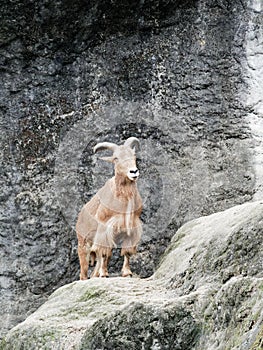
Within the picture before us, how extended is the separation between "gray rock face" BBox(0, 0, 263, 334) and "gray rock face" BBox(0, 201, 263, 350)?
64.1 inches

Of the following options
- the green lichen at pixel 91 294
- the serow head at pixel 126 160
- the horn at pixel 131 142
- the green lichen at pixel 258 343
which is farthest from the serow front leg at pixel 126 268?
the green lichen at pixel 258 343

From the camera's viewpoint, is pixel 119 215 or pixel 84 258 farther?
pixel 84 258

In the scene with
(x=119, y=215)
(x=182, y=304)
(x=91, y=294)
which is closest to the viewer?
(x=182, y=304)

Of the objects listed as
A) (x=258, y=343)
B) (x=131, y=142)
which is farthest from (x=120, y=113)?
(x=258, y=343)

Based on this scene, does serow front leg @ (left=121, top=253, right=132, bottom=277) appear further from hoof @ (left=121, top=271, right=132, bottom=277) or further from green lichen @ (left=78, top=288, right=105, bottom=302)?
green lichen @ (left=78, top=288, right=105, bottom=302)

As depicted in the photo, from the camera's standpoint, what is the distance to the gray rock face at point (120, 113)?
452 inches

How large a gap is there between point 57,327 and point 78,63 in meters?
4.34

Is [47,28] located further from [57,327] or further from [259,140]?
[57,327]

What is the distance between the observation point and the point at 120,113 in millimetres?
11914

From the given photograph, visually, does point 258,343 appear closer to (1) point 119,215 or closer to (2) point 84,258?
(1) point 119,215

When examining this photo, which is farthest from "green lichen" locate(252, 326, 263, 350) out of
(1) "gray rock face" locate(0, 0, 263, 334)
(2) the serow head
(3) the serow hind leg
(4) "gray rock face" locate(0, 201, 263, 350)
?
(1) "gray rock face" locate(0, 0, 263, 334)

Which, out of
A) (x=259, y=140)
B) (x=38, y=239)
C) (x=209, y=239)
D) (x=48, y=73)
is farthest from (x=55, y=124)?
(x=209, y=239)

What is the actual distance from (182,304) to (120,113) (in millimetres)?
4663

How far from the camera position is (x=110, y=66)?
11992mm
